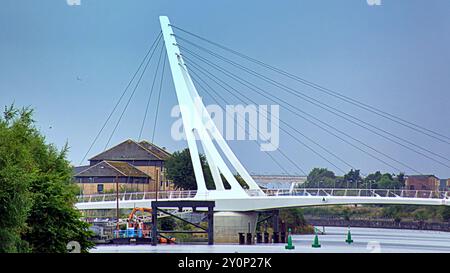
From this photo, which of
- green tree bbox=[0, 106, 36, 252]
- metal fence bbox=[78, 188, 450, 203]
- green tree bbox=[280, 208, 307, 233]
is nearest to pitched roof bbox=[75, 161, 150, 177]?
metal fence bbox=[78, 188, 450, 203]

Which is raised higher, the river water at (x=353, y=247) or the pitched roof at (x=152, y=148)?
the pitched roof at (x=152, y=148)

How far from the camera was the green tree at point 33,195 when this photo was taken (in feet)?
22.7

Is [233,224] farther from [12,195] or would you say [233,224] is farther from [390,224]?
[12,195]

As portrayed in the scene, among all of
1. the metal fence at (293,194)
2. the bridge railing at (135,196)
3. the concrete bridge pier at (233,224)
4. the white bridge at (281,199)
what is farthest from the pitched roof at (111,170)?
the concrete bridge pier at (233,224)

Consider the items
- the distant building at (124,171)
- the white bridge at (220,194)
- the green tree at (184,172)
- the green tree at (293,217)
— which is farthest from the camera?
the green tree at (293,217)

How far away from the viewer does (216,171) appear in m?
19.2

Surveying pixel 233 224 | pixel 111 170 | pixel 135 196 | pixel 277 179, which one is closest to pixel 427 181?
pixel 277 179

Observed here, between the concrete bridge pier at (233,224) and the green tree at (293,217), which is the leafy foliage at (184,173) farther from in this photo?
the green tree at (293,217)

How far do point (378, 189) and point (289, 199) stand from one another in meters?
3.81

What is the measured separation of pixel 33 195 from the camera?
25.4 ft

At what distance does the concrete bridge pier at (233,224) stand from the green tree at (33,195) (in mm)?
9709

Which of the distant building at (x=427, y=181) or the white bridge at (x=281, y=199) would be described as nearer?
the distant building at (x=427, y=181)

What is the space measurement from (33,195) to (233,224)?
39.6ft
